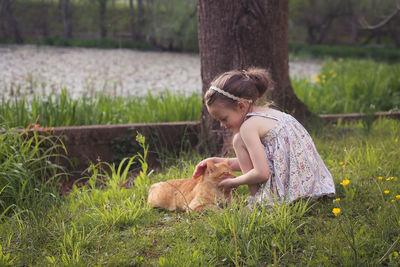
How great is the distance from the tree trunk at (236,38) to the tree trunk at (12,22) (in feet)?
53.6

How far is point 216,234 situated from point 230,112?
2.48ft

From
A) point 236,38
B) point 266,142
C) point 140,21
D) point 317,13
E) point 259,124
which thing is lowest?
point 266,142

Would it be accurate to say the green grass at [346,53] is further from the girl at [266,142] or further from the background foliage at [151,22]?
the girl at [266,142]

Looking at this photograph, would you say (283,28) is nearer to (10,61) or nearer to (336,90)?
(336,90)

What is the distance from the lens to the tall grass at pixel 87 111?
148 inches

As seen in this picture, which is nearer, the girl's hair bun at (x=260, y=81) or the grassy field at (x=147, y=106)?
the girl's hair bun at (x=260, y=81)

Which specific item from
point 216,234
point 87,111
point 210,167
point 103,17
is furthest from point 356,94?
point 103,17

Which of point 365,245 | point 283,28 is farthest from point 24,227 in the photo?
point 283,28

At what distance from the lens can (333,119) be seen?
14.4 ft

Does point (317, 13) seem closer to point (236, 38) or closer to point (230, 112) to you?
point (236, 38)

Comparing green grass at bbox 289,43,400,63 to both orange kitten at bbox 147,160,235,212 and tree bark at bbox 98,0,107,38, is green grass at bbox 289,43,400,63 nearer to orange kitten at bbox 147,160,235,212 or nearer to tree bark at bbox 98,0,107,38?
tree bark at bbox 98,0,107,38

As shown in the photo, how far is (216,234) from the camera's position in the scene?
1.94 metres

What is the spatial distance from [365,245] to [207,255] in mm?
738

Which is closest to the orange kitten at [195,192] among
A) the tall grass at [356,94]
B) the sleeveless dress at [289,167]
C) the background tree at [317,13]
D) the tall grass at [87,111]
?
the sleeveless dress at [289,167]
